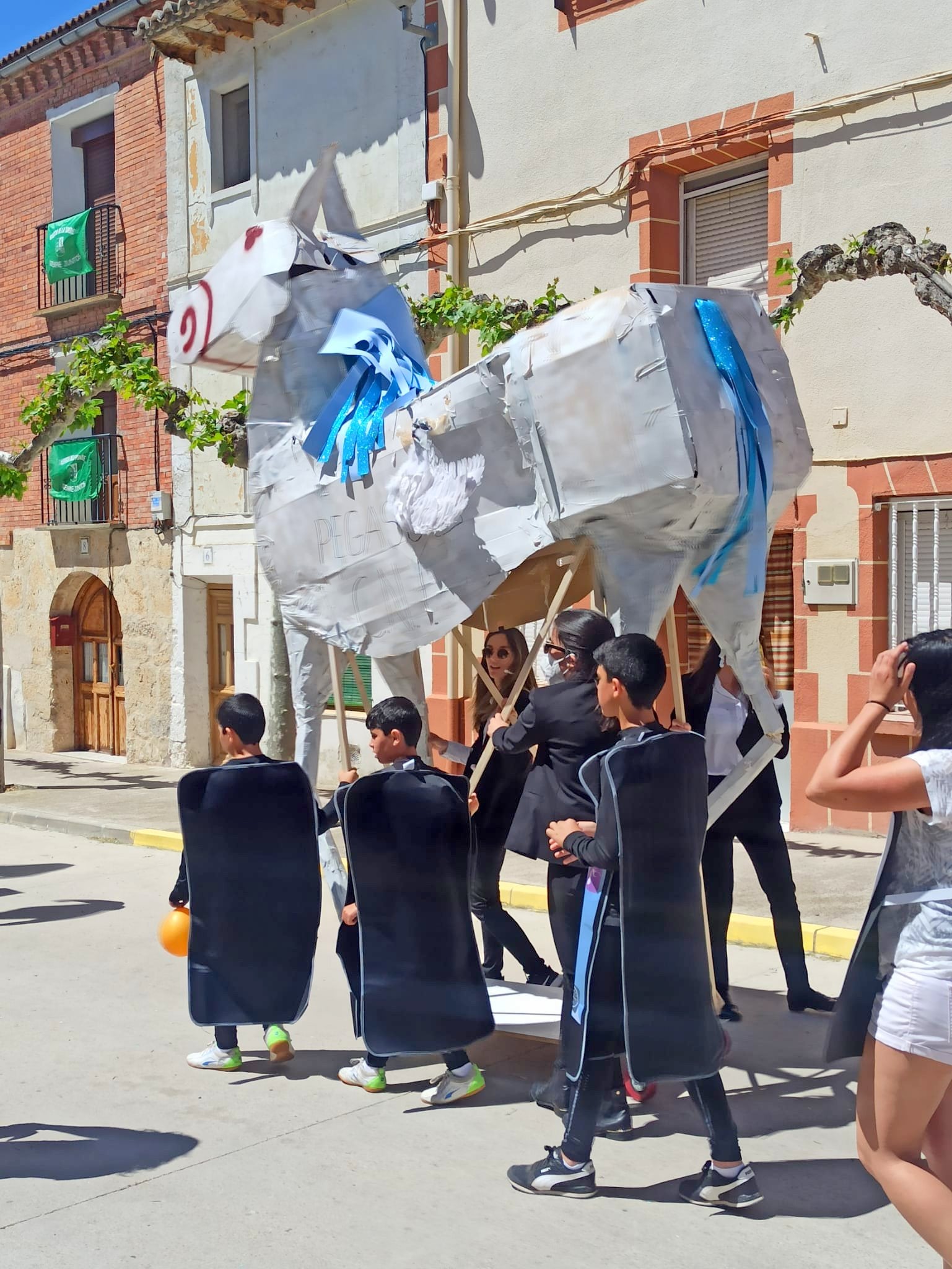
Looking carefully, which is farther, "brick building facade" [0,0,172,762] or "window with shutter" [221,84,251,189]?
"brick building facade" [0,0,172,762]

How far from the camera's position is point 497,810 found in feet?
17.6

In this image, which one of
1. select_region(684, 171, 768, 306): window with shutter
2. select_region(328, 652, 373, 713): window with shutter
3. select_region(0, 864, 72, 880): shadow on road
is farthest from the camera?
select_region(328, 652, 373, 713): window with shutter

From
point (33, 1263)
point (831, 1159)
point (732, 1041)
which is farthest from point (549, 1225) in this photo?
point (732, 1041)

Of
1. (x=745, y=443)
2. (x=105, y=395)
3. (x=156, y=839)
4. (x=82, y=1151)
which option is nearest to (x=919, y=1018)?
(x=745, y=443)

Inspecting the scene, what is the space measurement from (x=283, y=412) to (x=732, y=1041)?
3151 mm

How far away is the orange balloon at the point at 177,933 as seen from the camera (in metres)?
4.86

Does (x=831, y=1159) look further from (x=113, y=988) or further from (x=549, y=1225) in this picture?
(x=113, y=988)

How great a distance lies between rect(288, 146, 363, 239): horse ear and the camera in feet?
18.4

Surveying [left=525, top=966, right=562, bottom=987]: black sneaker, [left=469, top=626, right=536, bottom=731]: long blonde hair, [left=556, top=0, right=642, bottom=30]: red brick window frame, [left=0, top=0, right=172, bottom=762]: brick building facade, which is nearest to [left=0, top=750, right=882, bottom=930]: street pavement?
[left=0, top=0, right=172, bottom=762]: brick building facade

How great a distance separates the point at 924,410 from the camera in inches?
334

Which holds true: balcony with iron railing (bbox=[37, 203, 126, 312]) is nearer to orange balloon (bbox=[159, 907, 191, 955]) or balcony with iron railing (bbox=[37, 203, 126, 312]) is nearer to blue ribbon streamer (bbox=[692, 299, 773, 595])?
orange balloon (bbox=[159, 907, 191, 955])

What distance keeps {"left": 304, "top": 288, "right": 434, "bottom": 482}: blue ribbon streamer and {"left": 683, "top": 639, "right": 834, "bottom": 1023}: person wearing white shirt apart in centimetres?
162

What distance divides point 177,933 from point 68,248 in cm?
1196

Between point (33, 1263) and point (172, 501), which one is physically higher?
point (172, 501)
